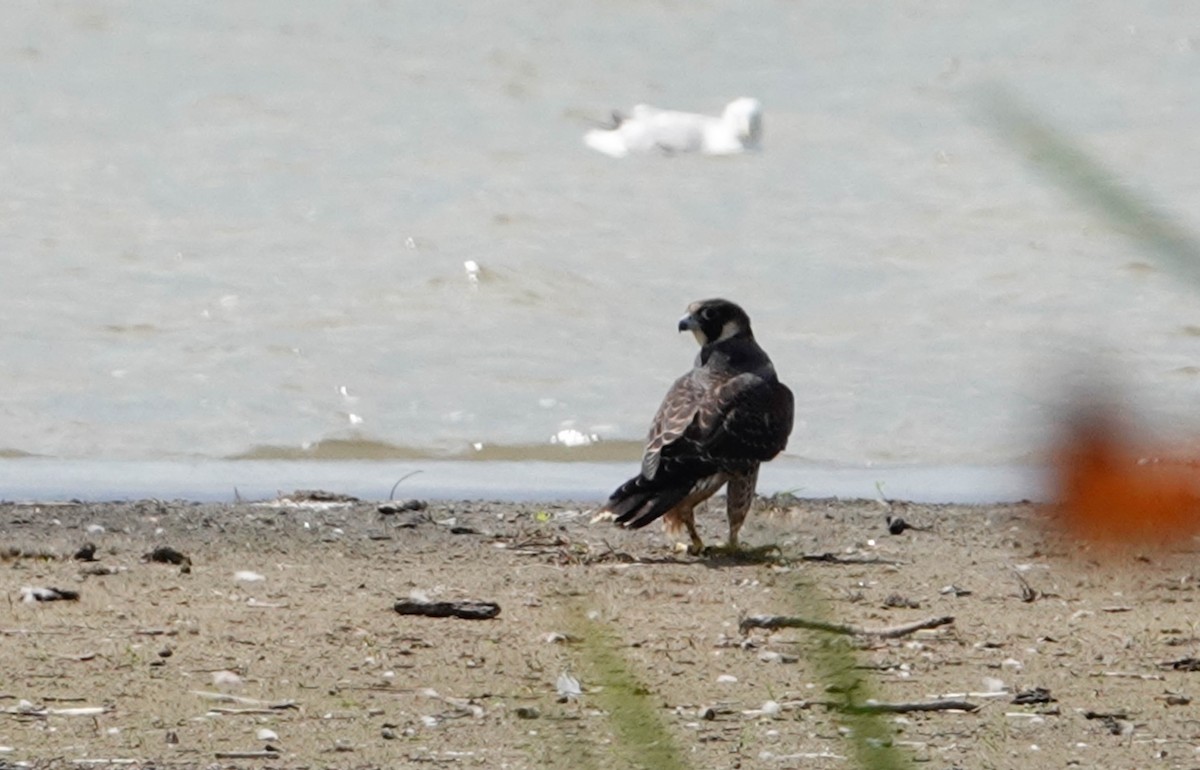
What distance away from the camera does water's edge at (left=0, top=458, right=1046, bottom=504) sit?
25.7ft

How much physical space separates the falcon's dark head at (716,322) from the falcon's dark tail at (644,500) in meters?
0.92

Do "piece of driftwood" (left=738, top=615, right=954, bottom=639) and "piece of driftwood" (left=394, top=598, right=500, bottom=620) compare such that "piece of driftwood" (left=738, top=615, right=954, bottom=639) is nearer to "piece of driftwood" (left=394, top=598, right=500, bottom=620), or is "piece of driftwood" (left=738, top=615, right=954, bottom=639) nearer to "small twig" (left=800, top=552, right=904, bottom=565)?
"piece of driftwood" (left=394, top=598, right=500, bottom=620)

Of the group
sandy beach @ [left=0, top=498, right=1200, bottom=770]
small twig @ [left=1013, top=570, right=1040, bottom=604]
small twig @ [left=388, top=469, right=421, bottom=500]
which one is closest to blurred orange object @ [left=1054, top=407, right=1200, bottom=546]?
sandy beach @ [left=0, top=498, right=1200, bottom=770]

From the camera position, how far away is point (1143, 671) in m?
4.75

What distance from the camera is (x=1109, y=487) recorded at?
23.0 inches

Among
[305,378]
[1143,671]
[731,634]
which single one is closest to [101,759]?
[731,634]

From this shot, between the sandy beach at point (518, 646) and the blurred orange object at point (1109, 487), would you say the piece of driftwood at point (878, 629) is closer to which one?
the sandy beach at point (518, 646)

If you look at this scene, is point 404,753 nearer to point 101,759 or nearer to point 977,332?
point 101,759

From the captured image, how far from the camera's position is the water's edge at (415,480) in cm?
782

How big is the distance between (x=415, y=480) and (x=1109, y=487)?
7.72 metres

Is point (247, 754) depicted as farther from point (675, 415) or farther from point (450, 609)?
point (675, 415)

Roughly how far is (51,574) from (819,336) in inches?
234

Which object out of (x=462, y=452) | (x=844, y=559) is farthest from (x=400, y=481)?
(x=844, y=559)

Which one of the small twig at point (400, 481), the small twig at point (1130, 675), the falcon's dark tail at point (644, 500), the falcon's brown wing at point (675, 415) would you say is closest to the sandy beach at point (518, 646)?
the small twig at point (1130, 675)
